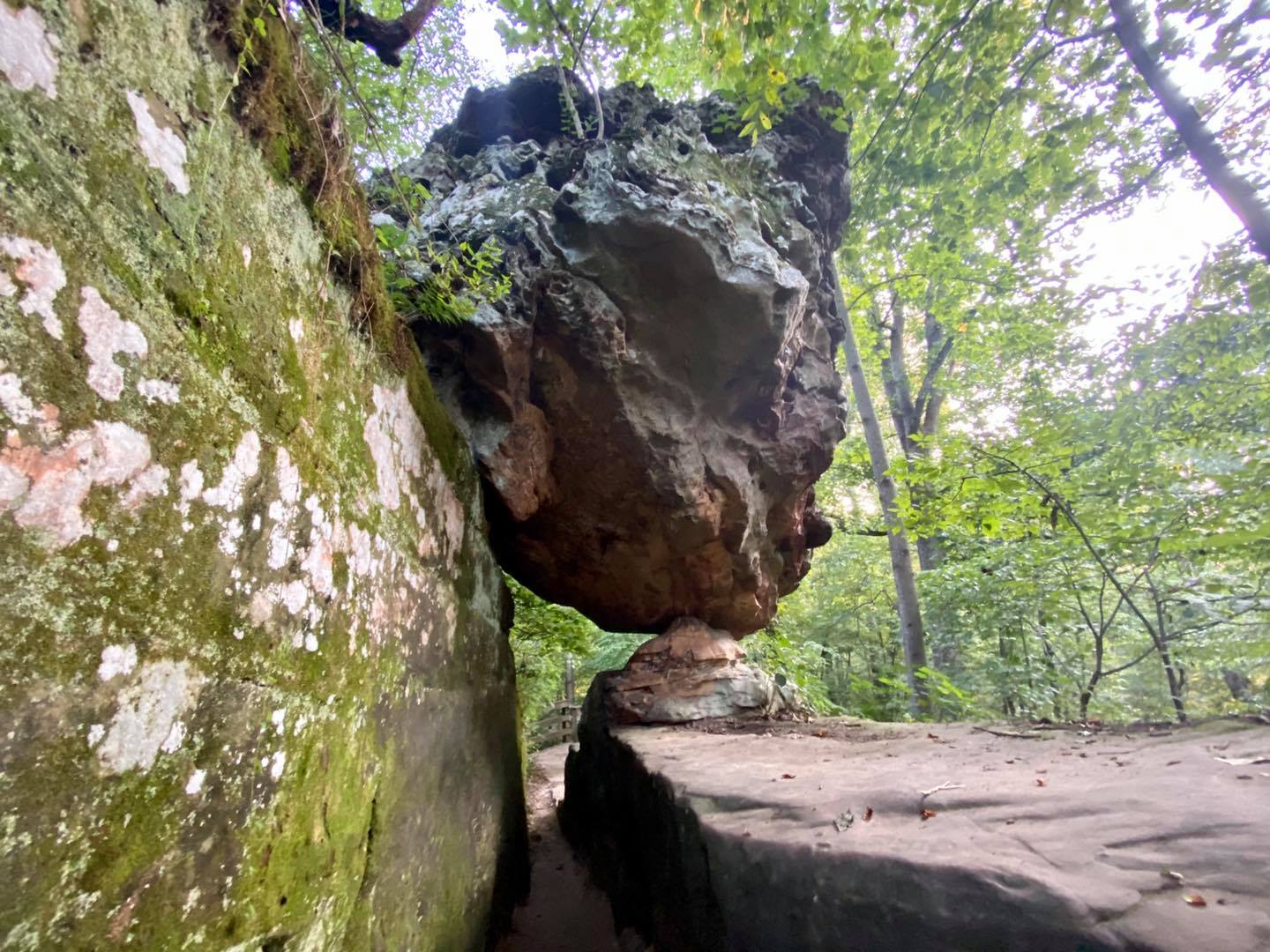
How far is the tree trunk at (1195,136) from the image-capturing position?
12.0ft

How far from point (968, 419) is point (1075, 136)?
9.39 metres

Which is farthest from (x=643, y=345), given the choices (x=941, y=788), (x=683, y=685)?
(x=941, y=788)

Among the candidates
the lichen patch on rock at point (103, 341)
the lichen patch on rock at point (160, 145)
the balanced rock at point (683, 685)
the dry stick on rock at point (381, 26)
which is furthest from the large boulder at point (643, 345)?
the lichen patch on rock at point (103, 341)

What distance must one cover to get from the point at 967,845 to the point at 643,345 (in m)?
4.10

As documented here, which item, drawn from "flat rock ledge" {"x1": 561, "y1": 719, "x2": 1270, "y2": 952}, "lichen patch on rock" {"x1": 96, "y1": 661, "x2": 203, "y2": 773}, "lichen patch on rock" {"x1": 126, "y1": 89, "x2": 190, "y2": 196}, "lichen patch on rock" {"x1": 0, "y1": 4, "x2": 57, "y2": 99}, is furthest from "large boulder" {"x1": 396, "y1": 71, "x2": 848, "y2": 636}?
"lichen patch on rock" {"x1": 96, "y1": 661, "x2": 203, "y2": 773}

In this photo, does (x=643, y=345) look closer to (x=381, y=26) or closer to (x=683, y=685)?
(x=381, y=26)

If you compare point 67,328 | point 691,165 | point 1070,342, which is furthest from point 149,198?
point 1070,342

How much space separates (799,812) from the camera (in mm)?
2238

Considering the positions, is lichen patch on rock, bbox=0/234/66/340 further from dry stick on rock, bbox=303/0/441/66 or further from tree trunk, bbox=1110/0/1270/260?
tree trunk, bbox=1110/0/1270/260

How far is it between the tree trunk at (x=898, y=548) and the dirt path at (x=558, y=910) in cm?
474

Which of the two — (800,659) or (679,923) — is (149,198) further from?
(800,659)

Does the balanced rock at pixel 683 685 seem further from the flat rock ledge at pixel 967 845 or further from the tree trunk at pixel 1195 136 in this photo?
the tree trunk at pixel 1195 136

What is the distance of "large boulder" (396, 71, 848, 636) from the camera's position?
4516 mm

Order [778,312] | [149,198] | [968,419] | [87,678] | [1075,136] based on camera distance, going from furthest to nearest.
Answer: [968,419], [778,312], [1075,136], [149,198], [87,678]
